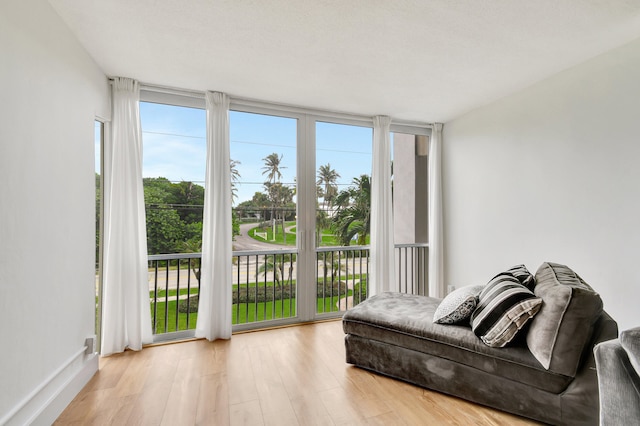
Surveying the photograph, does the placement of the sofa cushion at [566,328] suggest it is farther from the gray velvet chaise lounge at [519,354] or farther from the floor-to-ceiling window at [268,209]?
the floor-to-ceiling window at [268,209]

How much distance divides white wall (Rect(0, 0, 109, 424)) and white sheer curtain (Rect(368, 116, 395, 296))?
274cm

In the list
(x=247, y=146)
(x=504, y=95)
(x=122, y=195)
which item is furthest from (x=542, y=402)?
(x=122, y=195)

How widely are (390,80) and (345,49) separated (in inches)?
26.5

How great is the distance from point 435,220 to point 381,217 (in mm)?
838

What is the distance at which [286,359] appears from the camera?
99.2 inches

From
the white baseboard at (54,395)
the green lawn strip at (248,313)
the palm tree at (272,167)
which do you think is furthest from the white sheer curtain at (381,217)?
the white baseboard at (54,395)

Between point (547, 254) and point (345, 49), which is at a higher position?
point (345, 49)

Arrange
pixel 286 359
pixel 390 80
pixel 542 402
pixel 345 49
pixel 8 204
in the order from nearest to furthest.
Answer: pixel 8 204 < pixel 542 402 < pixel 345 49 < pixel 286 359 < pixel 390 80

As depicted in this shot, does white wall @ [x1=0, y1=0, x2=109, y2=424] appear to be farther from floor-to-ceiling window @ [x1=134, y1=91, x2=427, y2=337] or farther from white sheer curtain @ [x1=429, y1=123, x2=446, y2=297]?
white sheer curtain @ [x1=429, y1=123, x2=446, y2=297]

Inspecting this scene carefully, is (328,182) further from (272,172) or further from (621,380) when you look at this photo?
(621,380)

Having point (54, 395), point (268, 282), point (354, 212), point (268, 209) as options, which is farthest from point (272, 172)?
point (54, 395)

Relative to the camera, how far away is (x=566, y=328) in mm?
1596

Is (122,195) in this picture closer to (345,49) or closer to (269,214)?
(269,214)

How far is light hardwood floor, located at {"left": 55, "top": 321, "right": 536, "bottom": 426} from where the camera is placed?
5.76 feet
